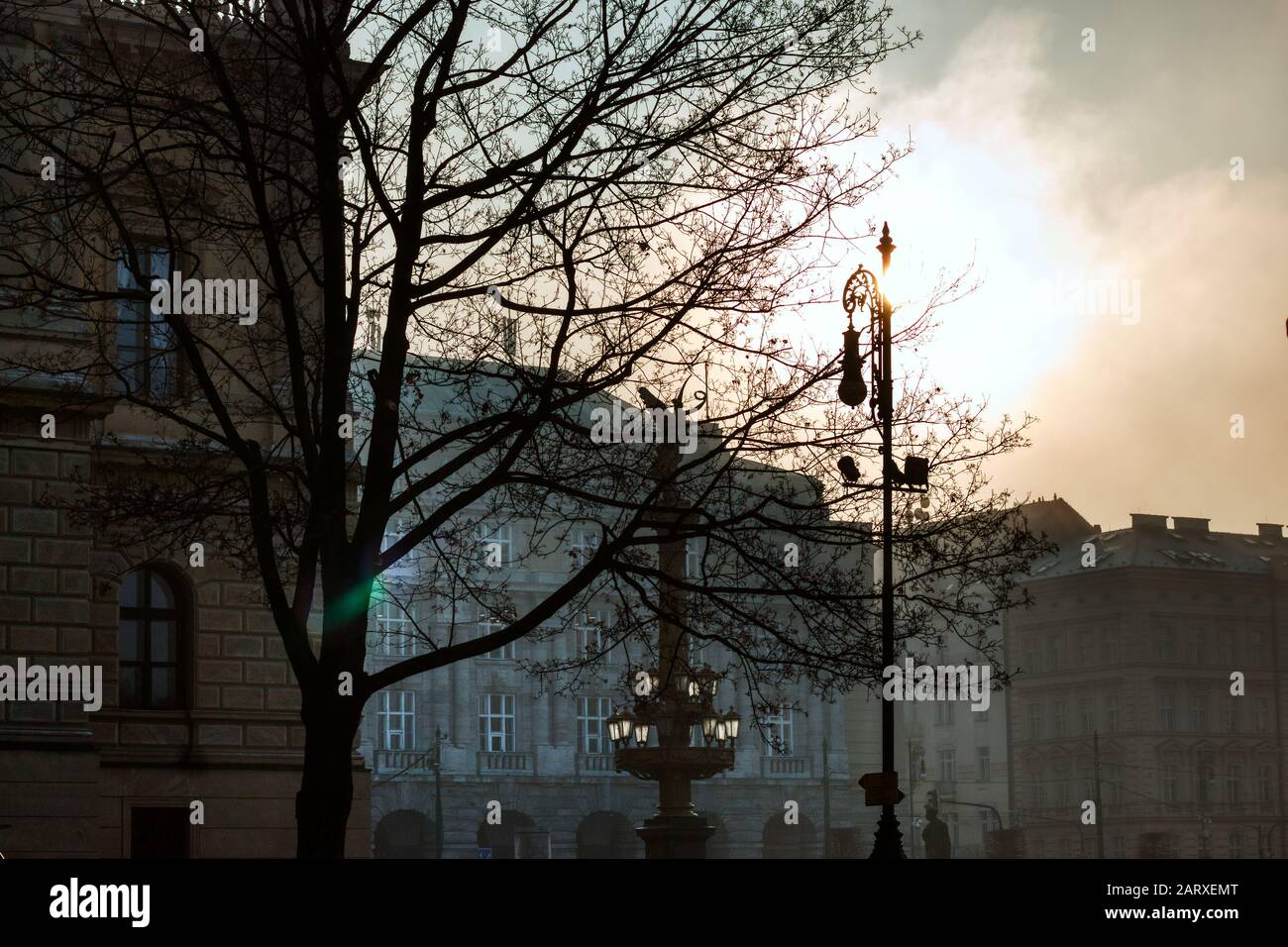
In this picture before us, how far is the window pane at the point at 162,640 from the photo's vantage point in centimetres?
2734

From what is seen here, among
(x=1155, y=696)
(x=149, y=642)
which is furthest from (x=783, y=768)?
(x=149, y=642)

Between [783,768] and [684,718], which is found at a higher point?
[684,718]

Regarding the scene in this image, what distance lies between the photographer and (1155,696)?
93.4 metres

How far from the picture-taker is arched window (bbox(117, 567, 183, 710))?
27109 mm

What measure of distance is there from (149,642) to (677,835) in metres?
8.60

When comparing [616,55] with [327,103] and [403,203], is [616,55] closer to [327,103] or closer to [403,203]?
[403,203]

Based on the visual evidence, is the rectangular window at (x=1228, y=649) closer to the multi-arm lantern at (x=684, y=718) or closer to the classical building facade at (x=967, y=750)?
the classical building facade at (x=967, y=750)

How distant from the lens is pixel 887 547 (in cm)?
1795

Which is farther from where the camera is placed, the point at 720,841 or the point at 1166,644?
the point at 1166,644

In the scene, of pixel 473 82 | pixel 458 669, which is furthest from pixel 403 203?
pixel 458 669

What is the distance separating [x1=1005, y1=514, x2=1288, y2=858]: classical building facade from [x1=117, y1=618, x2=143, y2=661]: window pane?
69.2 m

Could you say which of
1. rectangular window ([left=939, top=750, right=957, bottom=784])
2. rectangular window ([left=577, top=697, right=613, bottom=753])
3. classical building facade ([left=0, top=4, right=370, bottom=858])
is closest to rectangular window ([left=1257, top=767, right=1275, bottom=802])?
rectangular window ([left=939, top=750, right=957, bottom=784])

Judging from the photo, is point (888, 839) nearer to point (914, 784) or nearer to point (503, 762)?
point (503, 762)
